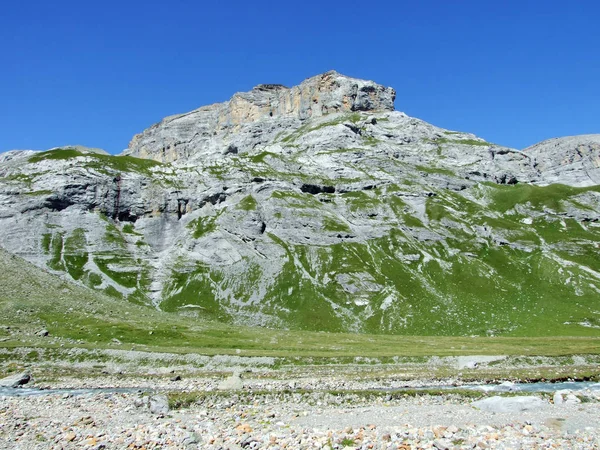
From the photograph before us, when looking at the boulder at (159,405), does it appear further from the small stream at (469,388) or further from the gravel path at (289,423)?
the small stream at (469,388)

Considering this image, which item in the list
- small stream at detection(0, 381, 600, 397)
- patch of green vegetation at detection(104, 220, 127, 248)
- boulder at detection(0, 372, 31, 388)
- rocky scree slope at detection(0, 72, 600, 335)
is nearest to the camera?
small stream at detection(0, 381, 600, 397)

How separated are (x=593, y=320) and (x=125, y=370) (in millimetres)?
138972

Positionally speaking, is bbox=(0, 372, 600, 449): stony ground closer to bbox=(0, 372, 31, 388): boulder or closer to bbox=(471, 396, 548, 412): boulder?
bbox=(471, 396, 548, 412): boulder

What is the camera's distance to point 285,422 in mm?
30516

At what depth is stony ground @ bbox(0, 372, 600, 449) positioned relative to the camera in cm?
2384

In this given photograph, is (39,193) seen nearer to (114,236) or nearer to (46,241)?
(46,241)

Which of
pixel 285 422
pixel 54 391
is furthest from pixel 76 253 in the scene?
pixel 285 422

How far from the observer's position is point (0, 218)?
174m

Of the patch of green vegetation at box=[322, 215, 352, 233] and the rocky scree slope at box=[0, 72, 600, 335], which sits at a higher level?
the patch of green vegetation at box=[322, 215, 352, 233]

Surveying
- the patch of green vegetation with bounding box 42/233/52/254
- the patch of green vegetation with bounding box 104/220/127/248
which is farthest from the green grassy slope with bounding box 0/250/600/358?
the patch of green vegetation with bounding box 104/220/127/248

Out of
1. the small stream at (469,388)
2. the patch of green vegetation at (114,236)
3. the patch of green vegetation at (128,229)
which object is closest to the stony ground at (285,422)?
the small stream at (469,388)

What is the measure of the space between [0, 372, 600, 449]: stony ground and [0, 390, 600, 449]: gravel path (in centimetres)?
7

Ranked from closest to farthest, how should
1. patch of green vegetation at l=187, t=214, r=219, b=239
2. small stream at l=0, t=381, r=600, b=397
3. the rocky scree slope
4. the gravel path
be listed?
the gravel path < small stream at l=0, t=381, r=600, b=397 < the rocky scree slope < patch of green vegetation at l=187, t=214, r=219, b=239

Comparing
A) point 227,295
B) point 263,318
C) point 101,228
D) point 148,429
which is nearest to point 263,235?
point 227,295
